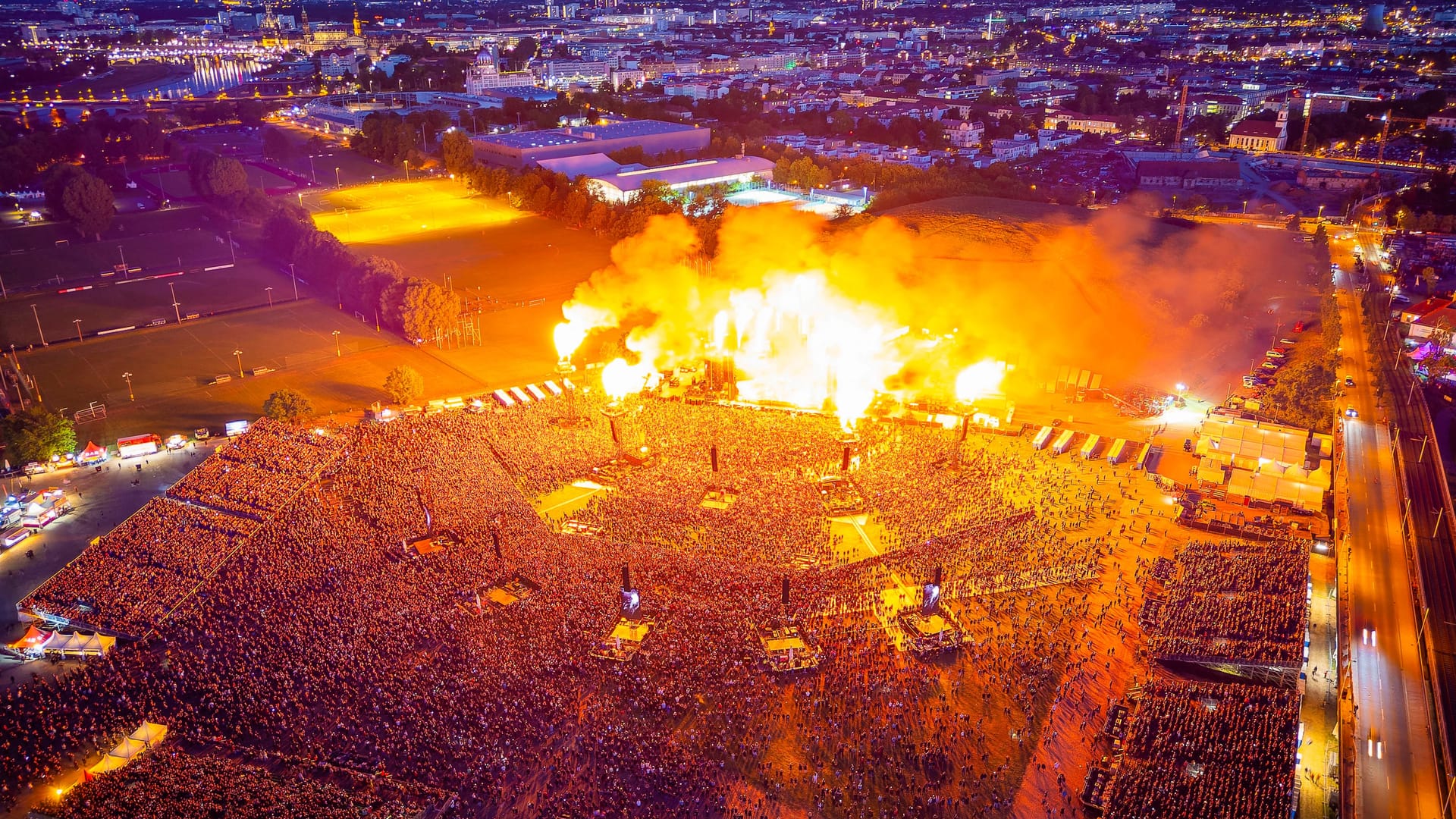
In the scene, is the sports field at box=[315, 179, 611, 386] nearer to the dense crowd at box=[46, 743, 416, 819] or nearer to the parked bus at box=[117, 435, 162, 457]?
the parked bus at box=[117, 435, 162, 457]

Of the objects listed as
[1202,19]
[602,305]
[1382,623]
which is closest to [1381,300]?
[1382,623]

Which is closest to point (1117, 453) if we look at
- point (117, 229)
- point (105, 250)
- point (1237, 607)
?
point (1237, 607)

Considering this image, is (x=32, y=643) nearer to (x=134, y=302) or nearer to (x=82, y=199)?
(x=134, y=302)

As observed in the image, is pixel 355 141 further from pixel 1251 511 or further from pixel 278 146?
pixel 1251 511

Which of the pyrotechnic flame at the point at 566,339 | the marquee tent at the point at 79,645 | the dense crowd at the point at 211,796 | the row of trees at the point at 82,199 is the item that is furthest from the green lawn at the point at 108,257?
the dense crowd at the point at 211,796

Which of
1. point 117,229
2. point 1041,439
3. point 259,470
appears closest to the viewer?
point 259,470

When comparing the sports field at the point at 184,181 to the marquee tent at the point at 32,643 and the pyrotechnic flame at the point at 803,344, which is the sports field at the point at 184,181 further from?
the marquee tent at the point at 32,643

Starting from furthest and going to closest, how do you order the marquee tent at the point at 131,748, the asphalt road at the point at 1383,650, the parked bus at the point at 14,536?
the parked bus at the point at 14,536, the asphalt road at the point at 1383,650, the marquee tent at the point at 131,748
